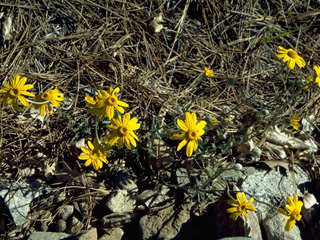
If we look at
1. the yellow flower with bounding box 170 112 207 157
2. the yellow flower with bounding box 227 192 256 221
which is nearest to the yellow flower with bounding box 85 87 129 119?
the yellow flower with bounding box 170 112 207 157

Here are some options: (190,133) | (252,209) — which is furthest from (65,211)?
(252,209)

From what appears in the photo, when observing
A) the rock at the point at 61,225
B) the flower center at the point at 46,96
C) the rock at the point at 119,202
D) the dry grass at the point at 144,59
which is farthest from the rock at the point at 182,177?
the flower center at the point at 46,96

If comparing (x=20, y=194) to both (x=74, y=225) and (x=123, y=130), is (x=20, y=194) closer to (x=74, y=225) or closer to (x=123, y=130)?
(x=74, y=225)

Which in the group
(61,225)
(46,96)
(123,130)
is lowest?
(61,225)

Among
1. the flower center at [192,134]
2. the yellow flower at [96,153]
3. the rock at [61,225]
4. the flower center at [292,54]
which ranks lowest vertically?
the rock at [61,225]

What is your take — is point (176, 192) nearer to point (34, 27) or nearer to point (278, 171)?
point (278, 171)

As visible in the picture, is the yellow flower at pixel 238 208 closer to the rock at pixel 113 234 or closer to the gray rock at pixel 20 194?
the rock at pixel 113 234
